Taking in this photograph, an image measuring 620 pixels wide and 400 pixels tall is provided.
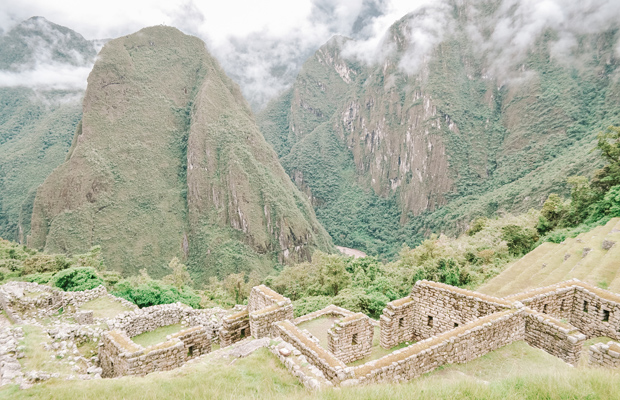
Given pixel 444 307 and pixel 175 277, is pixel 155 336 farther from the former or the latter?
pixel 175 277

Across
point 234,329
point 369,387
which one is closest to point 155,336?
point 234,329

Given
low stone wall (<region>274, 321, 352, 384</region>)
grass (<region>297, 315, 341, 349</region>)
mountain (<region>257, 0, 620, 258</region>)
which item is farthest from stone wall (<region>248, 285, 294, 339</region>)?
mountain (<region>257, 0, 620, 258</region>)

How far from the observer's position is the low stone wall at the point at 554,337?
242 inches

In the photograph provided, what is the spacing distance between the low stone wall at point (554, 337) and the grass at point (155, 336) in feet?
34.6

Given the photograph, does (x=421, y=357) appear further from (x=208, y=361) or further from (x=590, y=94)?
(x=590, y=94)

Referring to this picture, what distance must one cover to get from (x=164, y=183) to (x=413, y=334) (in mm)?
130332

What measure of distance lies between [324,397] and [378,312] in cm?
1231

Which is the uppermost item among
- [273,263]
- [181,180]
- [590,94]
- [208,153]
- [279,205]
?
[590,94]

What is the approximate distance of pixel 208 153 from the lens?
12731 cm

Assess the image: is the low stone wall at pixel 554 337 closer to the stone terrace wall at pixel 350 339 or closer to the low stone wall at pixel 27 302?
the stone terrace wall at pixel 350 339

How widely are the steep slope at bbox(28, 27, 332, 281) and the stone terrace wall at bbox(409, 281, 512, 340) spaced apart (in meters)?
93.3

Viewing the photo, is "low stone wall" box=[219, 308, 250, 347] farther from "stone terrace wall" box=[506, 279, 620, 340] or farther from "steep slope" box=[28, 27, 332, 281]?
"steep slope" box=[28, 27, 332, 281]

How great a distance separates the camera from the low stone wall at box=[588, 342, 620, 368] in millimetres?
5473

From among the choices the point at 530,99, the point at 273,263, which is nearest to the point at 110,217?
the point at 273,263
